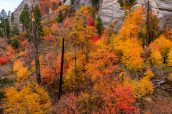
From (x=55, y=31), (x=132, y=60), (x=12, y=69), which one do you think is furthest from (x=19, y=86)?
(x=55, y=31)

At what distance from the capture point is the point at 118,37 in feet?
204

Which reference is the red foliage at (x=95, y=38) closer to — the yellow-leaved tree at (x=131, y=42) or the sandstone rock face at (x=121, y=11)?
the sandstone rock face at (x=121, y=11)

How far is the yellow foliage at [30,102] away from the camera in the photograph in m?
44.7

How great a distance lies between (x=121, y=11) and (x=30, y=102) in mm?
40758

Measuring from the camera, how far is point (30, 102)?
4556 cm

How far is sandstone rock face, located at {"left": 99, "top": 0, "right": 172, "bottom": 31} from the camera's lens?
234ft

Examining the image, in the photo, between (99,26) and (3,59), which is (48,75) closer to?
(99,26)

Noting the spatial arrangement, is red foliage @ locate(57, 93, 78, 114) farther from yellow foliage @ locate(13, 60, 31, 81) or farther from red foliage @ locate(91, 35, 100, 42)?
red foliage @ locate(91, 35, 100, 42)

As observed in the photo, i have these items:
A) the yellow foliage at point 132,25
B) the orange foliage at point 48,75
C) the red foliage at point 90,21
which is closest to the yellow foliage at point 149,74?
the yellow foliage at point 132,25

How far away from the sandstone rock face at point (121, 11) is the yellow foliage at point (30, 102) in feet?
101

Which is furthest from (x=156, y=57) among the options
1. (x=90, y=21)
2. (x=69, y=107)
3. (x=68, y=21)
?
(x=68, y=21)

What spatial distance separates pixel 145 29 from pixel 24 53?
3666 cm

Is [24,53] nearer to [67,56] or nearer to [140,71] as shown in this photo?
[67,56]

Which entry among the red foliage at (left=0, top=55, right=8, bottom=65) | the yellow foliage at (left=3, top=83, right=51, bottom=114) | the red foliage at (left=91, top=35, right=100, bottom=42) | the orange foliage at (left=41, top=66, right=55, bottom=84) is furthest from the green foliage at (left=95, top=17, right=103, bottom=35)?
the yellow foliage at (left=3, top=83, right=51, bottom=114)
